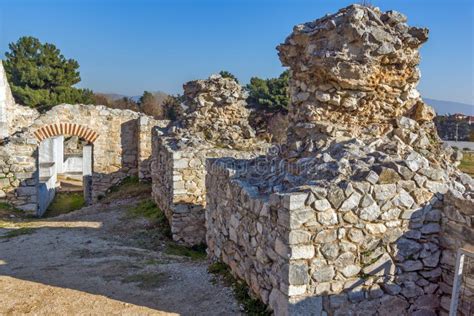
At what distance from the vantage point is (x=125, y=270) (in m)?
4.82

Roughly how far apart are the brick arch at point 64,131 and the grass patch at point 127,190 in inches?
63.8

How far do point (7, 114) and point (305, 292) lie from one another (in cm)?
1419

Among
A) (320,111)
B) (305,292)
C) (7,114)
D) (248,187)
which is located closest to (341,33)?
(320,111)

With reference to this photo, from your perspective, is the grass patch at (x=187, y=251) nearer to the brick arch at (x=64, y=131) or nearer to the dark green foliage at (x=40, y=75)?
the brick arch at (x=64, y=131)

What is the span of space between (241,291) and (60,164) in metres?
17.6

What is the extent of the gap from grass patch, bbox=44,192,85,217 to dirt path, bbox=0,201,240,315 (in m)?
5.12

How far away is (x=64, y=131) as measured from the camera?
39.7 ft

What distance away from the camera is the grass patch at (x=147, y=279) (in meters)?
4.31

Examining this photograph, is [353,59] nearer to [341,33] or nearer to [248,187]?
[341,33]

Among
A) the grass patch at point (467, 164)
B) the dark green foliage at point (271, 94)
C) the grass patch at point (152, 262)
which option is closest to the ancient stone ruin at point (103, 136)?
the grass patch at point (152, 262)

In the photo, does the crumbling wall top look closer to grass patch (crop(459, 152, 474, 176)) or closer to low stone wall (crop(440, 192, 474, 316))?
low stone wall (crop(440, 192, 474, 316))

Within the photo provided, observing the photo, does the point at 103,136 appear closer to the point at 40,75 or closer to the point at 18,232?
the point at 18,232

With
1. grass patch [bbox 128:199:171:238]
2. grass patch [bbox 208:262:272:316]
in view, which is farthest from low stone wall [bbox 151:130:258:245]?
grass patch [bbox 208:262:272:316]

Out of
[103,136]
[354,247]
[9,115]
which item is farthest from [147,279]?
[9,115]
